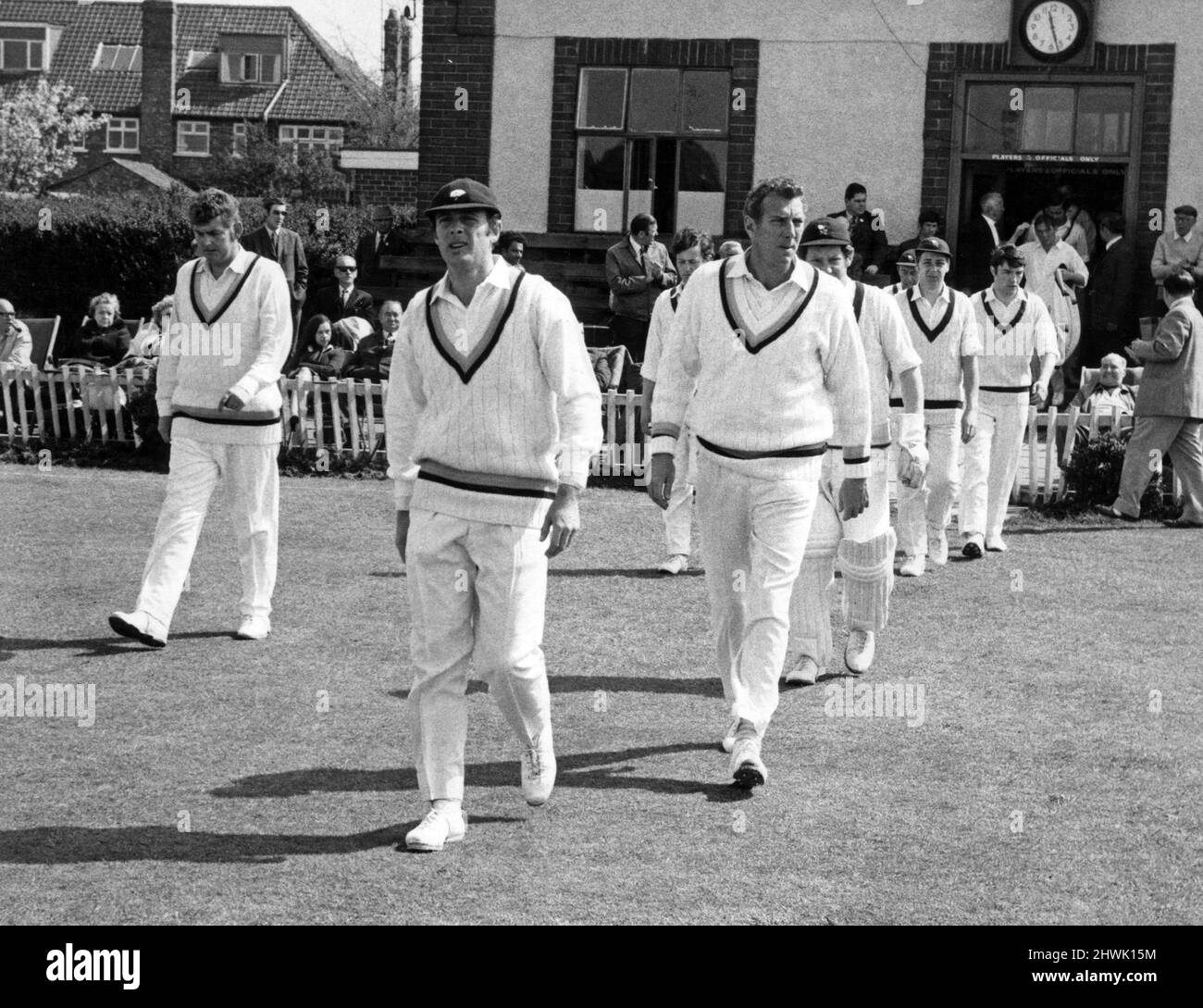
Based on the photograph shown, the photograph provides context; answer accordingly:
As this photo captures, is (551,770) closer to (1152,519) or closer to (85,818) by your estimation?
(85,818)

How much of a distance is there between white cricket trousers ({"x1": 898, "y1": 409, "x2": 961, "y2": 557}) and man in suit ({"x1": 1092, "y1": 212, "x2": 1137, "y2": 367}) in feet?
29.0

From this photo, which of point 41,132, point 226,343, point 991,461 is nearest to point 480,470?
point 226,343

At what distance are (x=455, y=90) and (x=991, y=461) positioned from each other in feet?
35.2

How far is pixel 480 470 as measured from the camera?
260 inches

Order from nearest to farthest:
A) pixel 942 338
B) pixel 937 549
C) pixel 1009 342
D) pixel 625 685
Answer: pixel 625 685 < pixel 942 338 < pixel 937 549 < pixel 1009 342

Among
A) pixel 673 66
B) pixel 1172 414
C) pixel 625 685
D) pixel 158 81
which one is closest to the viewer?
pixel 625 685

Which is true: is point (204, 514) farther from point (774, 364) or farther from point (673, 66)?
point (673, 66)

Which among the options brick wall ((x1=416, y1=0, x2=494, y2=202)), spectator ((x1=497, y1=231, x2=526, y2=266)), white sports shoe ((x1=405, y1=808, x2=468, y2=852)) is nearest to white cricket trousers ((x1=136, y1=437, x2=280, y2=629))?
white sports shoe ((x1=405, y1=808, x2=468, y2=852))

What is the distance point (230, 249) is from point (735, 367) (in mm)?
3490

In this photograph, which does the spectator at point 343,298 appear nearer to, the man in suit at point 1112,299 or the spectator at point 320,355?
the spectator at point 320,355

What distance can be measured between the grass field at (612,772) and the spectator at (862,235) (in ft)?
26.6

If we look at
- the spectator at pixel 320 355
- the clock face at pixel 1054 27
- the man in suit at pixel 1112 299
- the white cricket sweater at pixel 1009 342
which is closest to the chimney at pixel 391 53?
the clock face at pixel 1054 27

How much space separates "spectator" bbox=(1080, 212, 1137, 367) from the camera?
68.9ft
